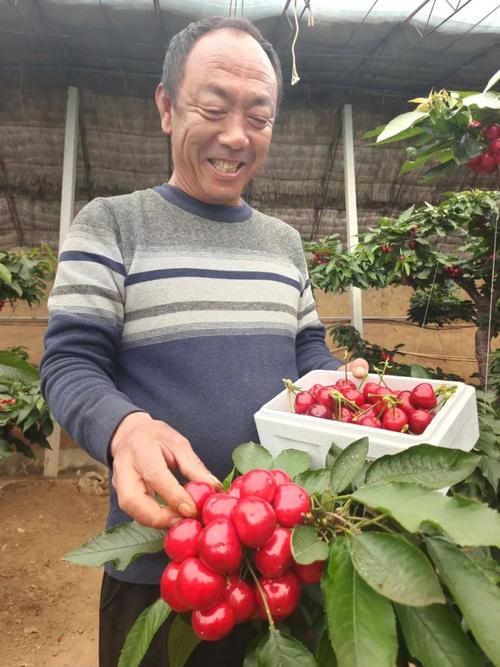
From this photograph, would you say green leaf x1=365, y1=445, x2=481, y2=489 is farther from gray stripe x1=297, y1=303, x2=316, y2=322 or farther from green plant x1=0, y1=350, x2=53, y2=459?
green plant x1=0, y1=350, x2=53, y2=459

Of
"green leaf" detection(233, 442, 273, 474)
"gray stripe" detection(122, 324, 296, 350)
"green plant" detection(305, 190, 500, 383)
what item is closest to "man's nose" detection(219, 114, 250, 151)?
"gray stripe" detection(122, 324, 296, 350)

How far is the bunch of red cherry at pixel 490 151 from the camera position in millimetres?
973

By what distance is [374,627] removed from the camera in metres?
0.36

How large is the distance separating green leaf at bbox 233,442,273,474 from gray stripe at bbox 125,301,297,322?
37cm

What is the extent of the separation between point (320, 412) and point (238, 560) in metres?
0.36

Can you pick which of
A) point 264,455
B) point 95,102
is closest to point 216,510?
point 264,455

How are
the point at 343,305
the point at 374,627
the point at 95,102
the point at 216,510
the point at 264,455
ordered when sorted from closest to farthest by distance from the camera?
the point at 374,627
the point at 216,510
the point at 264,455
the point at 95,102
the point at 343,305

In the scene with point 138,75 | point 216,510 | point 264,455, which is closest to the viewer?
point 216,510

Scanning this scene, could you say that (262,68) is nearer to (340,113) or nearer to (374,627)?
(374,627)

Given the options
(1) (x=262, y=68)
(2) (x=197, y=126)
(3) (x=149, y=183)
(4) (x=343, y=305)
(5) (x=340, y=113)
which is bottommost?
(4) (x=343, y=305)

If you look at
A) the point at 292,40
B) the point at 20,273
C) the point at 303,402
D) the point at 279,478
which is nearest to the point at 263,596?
the point at 279,478

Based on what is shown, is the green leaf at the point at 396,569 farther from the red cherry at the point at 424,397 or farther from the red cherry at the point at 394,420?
the red cherry at the point at 424,397

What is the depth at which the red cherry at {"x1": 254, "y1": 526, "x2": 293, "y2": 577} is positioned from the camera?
43cm

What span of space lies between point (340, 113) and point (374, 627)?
406 centimetres
